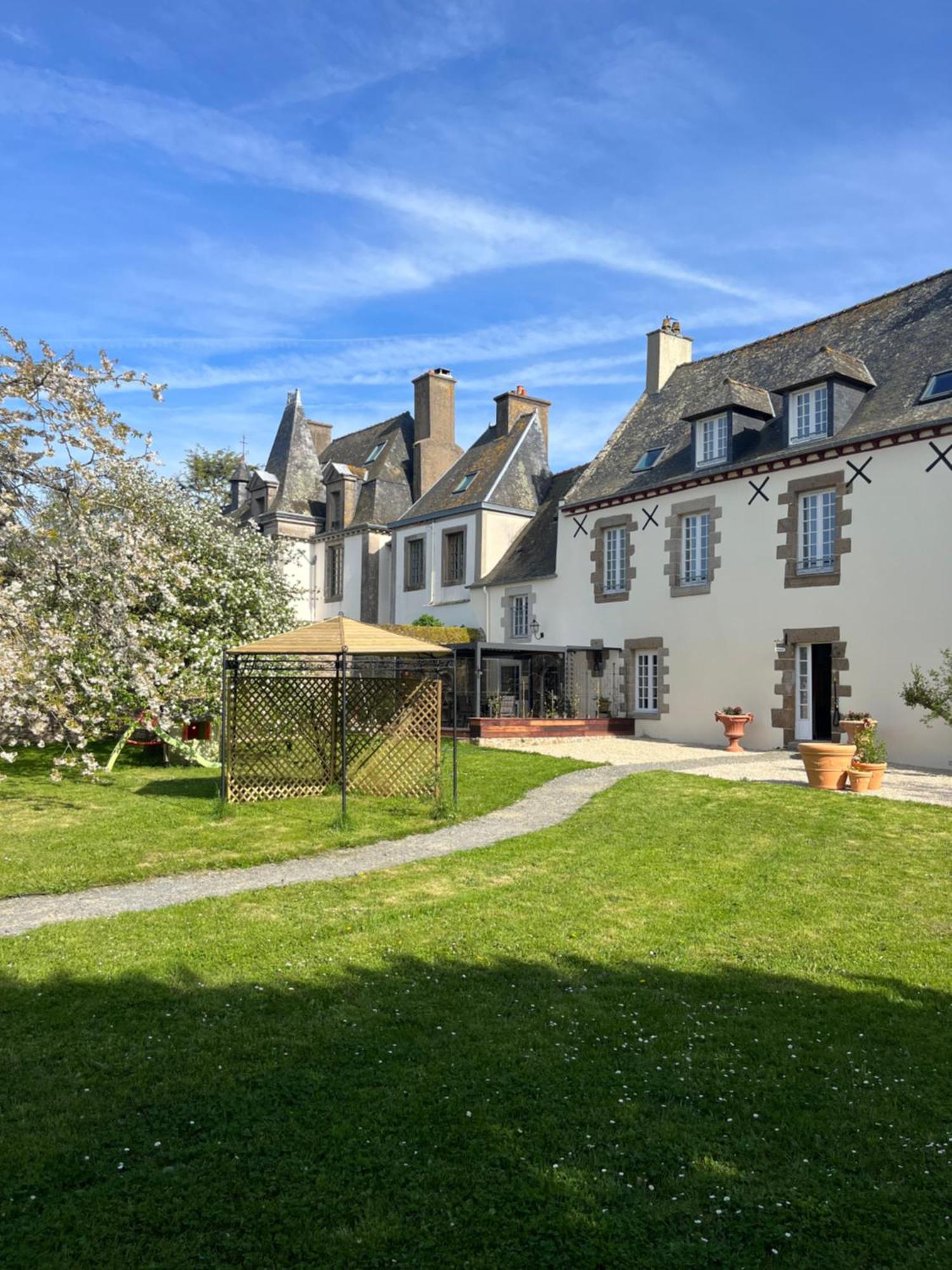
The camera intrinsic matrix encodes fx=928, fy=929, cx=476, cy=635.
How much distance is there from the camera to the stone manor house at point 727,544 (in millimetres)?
17438

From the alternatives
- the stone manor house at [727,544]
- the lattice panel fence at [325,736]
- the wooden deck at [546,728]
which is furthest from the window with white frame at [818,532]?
the lattice panel fence at [325,736]

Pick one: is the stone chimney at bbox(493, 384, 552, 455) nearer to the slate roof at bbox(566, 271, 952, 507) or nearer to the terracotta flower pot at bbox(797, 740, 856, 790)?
the slate roof at bbox(566, 271, 952, 507)

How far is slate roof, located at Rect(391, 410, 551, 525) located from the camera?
2900 centimetres

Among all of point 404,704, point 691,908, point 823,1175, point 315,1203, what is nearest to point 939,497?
point 404,704

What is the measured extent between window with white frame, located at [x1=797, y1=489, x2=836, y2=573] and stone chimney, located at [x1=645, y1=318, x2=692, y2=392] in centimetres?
801

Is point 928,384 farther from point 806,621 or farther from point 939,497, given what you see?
point 806,621

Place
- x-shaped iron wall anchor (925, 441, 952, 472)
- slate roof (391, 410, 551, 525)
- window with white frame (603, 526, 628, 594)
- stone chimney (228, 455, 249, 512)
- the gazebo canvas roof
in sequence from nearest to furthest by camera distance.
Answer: the gazebo canvas roof, x-shaped iron wall anchor (925, 441, 952, 472), window with white frame (603, 526, 628, 594), slate roof (391, 410, 551, 525), stone chimney (228, 455, 249, 512)

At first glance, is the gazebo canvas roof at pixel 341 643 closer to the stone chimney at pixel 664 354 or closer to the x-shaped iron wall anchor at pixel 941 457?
the x-shaped iron wall anchor at pixel 941 457

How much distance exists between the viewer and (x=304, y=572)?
118 ft

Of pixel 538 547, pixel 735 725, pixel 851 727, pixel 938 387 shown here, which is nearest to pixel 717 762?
pixel 851 727

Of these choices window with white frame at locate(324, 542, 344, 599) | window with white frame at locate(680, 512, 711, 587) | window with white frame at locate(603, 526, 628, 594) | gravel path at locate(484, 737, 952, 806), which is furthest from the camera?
window with white frame at locate(324, 542, 344, 599)

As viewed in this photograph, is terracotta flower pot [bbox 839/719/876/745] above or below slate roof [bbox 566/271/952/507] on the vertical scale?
below

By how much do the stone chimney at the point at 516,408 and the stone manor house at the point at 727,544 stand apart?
62mm

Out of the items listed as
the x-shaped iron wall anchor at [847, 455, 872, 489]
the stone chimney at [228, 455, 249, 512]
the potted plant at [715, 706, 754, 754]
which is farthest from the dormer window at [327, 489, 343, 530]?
the x-shaped iron wall anchor at [847, 455, 872, 489]
